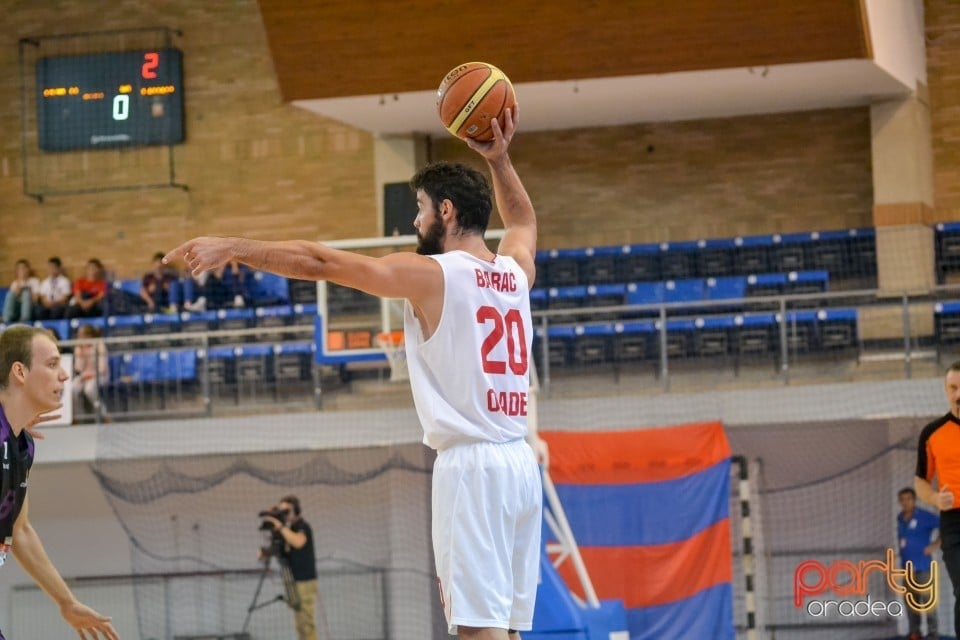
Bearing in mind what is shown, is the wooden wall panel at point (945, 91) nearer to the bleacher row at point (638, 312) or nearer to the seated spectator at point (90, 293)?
the bleacher row at point (638, 312)

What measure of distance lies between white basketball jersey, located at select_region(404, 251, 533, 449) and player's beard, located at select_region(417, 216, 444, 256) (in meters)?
0.11

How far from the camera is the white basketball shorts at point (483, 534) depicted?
4344 millimetres

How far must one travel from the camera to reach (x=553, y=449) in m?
12.9

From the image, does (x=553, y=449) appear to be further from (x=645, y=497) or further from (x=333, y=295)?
(x=333, y=295)

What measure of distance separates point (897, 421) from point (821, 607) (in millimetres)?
2370

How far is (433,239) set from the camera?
4.51m

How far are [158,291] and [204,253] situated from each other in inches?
579

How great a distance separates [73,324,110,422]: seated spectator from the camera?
1522cm

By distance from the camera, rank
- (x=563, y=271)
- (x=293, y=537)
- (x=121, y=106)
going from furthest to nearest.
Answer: (x=121, y=106) → (x=563, y=271) → (x=293, y=537)

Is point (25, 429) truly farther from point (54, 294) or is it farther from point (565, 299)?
point (54, 294)

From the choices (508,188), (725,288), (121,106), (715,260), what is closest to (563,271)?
(715,260)

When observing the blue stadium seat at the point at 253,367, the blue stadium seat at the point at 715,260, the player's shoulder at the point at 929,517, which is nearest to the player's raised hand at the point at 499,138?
the player's shoulder at the point at 929,517

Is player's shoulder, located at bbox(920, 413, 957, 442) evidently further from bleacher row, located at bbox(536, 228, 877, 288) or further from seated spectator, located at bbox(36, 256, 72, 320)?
seated spectator, located at bbox(36, 256, 72, 320)

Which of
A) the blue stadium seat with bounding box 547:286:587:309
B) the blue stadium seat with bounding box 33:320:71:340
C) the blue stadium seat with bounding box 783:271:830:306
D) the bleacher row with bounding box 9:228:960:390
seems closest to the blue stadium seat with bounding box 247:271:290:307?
the bleacher row with bounding box 9:228:960:390
